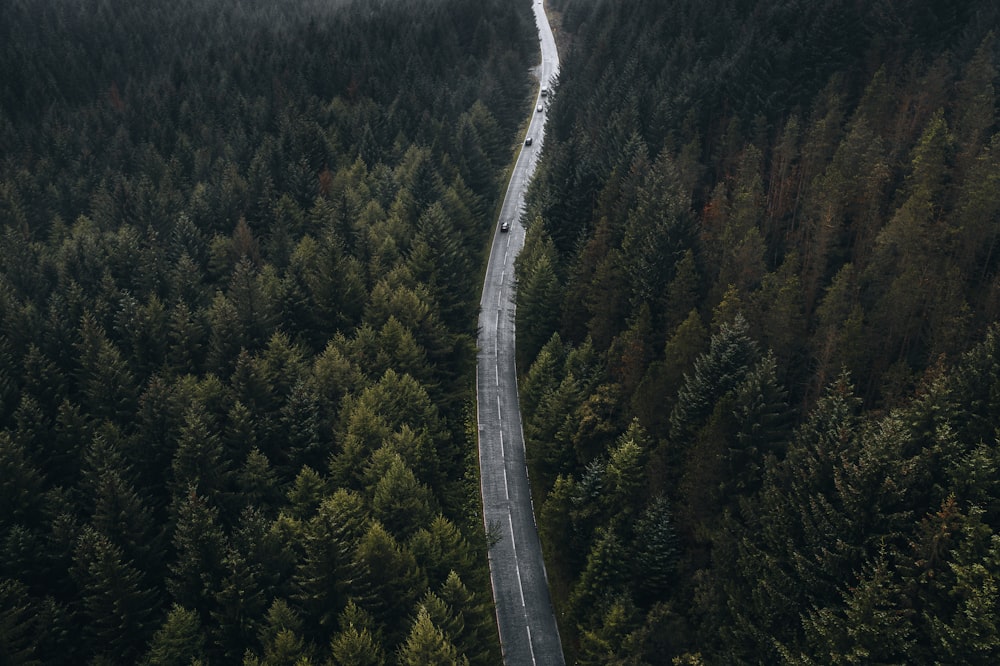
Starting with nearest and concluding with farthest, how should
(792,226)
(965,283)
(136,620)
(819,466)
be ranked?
(819,466) < (136,620) < (965,283) < (792,226)

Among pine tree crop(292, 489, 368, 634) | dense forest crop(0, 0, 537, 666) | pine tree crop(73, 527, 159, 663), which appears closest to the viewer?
pine tree crop(73, 527, 159, 663)

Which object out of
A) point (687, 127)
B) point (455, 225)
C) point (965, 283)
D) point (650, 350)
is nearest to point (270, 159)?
point (455, 225)

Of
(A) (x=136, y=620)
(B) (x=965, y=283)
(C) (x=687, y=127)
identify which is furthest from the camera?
(C) (x=687, y=127)

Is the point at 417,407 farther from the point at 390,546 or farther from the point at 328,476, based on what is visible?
the point at 390,546

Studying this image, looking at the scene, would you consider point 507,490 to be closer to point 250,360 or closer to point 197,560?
point 250,360

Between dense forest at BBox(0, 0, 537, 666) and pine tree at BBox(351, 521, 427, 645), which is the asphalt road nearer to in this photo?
dense forest at BBox(0, 0, 537, 666)

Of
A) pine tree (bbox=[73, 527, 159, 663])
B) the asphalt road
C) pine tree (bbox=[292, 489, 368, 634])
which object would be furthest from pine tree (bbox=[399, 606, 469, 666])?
pine tree (bbox=[73, 527, 159, 663])
